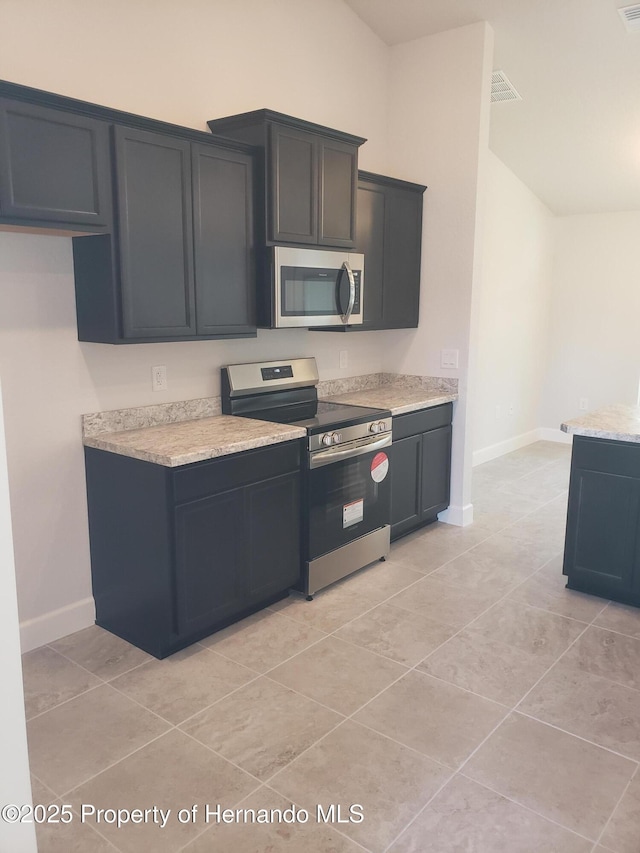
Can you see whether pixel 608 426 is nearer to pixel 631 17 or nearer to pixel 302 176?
pixel 302 176

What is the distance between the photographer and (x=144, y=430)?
313cm

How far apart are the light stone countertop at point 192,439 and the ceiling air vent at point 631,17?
2.93m

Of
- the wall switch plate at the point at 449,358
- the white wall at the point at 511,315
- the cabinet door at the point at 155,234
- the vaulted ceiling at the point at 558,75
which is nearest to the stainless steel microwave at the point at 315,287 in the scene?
the cabinet door at the point at 155,234

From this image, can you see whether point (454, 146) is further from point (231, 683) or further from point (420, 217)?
point (231, 683)

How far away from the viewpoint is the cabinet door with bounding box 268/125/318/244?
3238 mm

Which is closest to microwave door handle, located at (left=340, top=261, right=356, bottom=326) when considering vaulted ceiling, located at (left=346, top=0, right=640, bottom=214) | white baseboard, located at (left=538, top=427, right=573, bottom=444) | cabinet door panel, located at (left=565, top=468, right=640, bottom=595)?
cabinet door panel, located at (left=565, top=468, right=640, bottom=595)

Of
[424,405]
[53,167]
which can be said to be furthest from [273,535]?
[53,167]

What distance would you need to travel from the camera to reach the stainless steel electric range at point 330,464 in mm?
3369

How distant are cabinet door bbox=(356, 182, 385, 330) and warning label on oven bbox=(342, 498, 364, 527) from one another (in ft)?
3.79

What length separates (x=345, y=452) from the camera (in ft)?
11.5

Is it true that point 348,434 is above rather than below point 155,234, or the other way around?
below

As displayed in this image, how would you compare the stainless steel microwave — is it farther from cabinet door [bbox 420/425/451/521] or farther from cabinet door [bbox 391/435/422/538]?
cabinet door [bbox 420/425/451/521]

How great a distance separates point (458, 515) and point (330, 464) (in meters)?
1.51

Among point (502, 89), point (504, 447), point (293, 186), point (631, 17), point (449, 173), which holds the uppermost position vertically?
point (631, 17)
